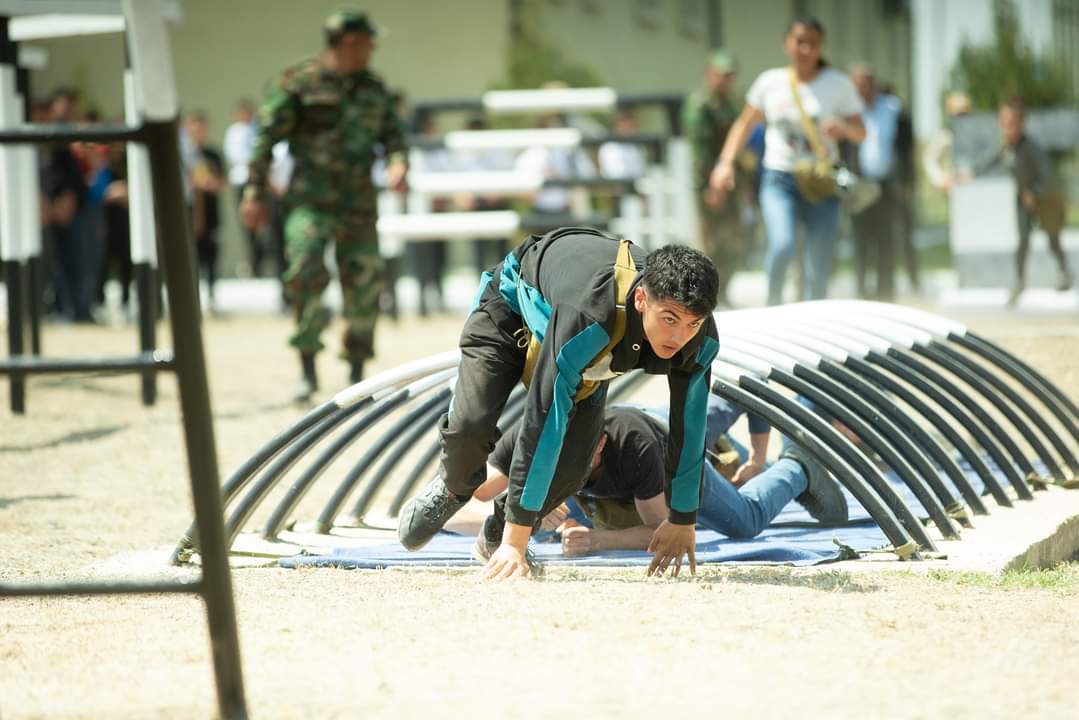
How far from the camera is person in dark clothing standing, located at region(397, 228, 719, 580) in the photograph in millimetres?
4500

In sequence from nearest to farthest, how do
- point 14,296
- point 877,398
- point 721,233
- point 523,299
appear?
point 523,299
point 877,398
point 14,296
point 721,233

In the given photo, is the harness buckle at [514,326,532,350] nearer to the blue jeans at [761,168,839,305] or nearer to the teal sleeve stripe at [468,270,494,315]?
the teal sleeve stripe at [468,270,494,315]

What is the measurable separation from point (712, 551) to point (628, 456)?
435 millimetres

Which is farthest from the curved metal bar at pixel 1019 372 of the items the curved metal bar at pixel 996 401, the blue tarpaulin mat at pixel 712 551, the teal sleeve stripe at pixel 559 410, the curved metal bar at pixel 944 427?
the teal sleeve stripe at pixel 559 410

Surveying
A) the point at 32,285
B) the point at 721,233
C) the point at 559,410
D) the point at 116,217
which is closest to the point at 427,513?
the point at 559,410

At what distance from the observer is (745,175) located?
14336 mm

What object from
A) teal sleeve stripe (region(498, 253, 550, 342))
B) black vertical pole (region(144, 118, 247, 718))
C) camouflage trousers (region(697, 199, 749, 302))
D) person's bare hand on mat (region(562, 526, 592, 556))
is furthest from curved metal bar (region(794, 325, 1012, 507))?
camouflage trousers (region(697, 199, 749, 302))

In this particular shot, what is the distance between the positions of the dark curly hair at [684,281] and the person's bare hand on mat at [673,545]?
0.77 meters

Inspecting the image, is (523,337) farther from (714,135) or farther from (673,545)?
(714,135)

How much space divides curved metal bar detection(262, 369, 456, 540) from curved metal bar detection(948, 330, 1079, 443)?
2292 mm

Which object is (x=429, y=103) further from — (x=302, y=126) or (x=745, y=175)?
(x=302, y=126)

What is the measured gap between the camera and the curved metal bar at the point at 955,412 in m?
6.36

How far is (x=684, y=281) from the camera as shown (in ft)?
14.3

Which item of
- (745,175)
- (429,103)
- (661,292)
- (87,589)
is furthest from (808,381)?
(429,103)
